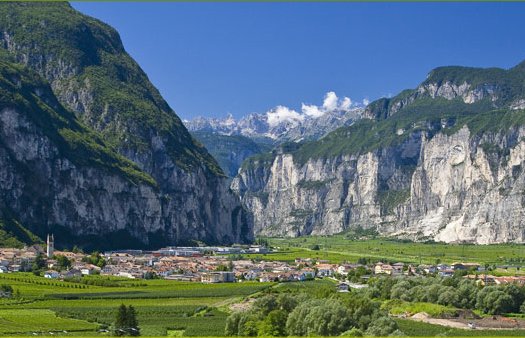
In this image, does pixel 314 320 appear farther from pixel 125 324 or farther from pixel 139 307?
pixel 139 307

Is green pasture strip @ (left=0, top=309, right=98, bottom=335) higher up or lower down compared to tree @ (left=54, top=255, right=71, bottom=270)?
lower down

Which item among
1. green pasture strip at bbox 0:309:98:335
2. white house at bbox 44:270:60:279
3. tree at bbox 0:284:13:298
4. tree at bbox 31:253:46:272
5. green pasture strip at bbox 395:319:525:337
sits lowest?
green pasture strip at bbox 395:319:525:337

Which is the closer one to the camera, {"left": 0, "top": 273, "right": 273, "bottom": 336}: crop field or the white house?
{"left": 0, "top": 273, "right": 273, "bottom": 336}: crop field

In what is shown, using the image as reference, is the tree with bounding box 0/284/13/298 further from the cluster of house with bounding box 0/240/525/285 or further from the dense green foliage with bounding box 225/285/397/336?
the dense green foliage with bounding box 225/285/397/336

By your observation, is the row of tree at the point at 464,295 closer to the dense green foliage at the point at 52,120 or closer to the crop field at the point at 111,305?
the crop field at the point at 111,305

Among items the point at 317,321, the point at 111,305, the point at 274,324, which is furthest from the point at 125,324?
the point at 111,305

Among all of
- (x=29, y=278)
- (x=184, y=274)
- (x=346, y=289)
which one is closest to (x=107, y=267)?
(x=184, y=274)

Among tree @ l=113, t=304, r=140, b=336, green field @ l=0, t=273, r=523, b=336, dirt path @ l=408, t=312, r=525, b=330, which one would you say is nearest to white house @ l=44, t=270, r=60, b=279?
green field @ l=0, t=273, r=523, b=336

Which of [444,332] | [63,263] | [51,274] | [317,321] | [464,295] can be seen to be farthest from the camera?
[63,263]

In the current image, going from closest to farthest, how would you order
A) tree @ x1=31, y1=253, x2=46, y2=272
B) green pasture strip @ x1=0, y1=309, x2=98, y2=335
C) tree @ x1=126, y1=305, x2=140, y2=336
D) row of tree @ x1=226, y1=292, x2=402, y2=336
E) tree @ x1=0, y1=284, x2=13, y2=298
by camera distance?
tree @ x1=126, y1=305, x2=140, y2=336
row of tree @ x1=226, y1=292, x2=402, y2=336
green pasture strip @ x1=0, y1=309, x2=98, y2=335
tree @ x1=0, y1=284, x2=13, y2=298
tree @ x1=31, y1=253, x2=46, y2=272
